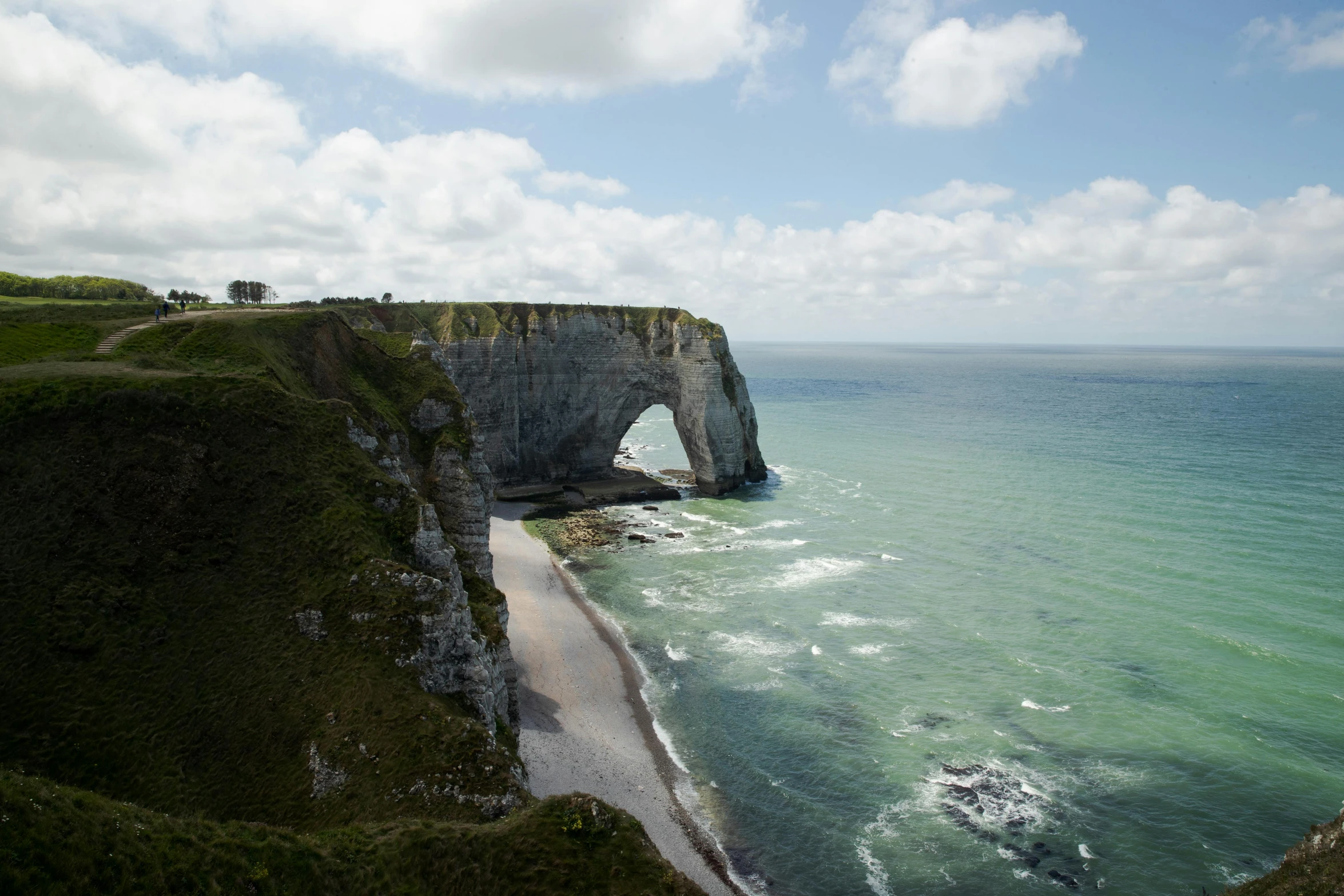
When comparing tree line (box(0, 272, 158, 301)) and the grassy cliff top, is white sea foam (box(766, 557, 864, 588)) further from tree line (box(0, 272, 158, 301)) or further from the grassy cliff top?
tree line (box(0, 272, 158, 301))

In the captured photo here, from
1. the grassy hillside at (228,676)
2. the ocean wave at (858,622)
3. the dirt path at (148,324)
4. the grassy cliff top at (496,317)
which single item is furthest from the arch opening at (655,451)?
the grassy hillside at (228,676)

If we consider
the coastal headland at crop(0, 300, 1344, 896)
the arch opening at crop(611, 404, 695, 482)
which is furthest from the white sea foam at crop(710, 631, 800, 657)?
the arch opening at crop(611, 404, 695, 482)

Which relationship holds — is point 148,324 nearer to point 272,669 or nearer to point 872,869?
point 272,669

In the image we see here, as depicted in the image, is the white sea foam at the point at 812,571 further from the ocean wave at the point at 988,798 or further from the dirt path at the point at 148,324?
the dirt path at the point at 148,324

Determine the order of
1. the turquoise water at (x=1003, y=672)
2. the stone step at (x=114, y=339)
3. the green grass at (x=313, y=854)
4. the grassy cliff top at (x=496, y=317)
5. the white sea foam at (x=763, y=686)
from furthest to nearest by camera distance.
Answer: the grassy cliff top at (x=496, y=317)
the white sea foam at (x=763, y=686)
the stone step at (x=114, y=339)
the turquoise water at (x=1003, y=672)
the green grass at (x=313, y=854)

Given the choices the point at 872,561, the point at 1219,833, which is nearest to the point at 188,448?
the point at 1219,833

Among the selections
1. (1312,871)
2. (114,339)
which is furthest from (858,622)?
(114,339)
